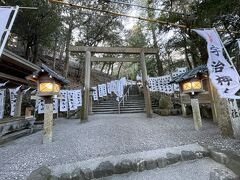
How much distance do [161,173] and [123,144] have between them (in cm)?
142

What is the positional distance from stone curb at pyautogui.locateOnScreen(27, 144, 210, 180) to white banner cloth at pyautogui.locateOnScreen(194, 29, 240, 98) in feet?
4.99

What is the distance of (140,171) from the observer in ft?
10.6

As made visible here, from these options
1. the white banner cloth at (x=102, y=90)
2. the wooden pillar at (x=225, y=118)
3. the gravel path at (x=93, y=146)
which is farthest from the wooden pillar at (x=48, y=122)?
the white banner cloth at (x=102, y=90)

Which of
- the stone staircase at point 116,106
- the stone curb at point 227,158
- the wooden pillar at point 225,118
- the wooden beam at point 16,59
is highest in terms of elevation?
the wooden beam at point 16,59

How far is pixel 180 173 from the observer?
3.08 metres

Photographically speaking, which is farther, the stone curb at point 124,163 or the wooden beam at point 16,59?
the wooden beam at point 16,59

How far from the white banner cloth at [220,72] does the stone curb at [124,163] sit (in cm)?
152

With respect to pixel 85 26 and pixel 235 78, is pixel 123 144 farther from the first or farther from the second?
pixel 85 26

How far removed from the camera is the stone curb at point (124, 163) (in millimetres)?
2961

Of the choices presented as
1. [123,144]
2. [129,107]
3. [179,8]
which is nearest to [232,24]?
[179,8]

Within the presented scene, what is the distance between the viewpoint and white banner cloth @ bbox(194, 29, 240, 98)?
141 inches

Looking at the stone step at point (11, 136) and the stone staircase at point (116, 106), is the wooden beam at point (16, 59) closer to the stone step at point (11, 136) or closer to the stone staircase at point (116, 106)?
the stone step at point (11, 136)

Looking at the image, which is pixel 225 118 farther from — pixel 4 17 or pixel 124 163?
pixel 4 17

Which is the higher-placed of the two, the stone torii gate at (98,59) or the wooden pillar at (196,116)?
the stone torii gate at (98,59)
